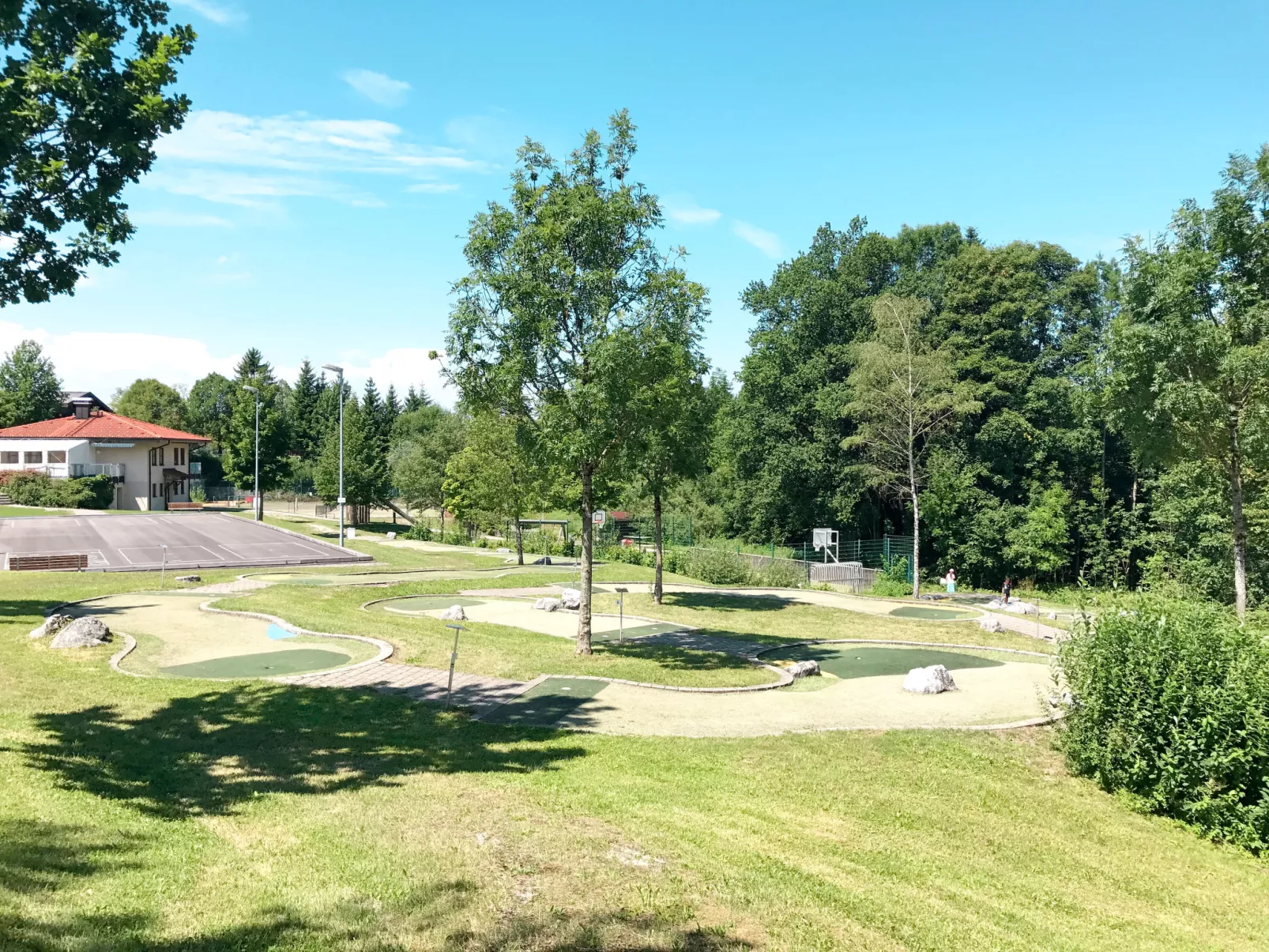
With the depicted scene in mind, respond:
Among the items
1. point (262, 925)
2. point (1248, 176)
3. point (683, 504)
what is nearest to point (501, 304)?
point (262, 925)

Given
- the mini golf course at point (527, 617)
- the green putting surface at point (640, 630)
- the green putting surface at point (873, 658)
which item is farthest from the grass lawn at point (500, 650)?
the green putting surface at point (873, 658)

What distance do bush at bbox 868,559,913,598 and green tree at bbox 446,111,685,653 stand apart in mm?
22779

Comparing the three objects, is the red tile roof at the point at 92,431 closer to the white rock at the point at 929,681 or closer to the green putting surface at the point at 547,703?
the green putting surface at the point at 547,703

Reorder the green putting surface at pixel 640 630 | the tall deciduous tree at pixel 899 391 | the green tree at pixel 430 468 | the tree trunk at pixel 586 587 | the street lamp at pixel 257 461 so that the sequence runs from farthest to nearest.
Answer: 1. the green tree at pixel 430 468
2. the street lamp at pixel 257 461
3. the tall deciduous tree at pixel 899 391
4. the green putting surface at pixel 640 630
5. the tree trunk at pixel 586 587

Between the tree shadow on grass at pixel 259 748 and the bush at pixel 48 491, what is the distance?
47.6 metres

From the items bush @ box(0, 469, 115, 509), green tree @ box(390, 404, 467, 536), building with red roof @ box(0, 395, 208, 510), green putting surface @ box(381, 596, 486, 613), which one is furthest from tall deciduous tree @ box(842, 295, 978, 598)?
building with red roof @ box(0, 395, 208, 510)

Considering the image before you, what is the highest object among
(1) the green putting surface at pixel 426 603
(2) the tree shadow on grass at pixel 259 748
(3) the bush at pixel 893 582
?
(2) the tree shadow on grass at pixel 259 748

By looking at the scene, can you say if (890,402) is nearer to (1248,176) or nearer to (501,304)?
(1248,176)

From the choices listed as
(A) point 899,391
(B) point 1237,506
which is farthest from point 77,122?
(A) point 899,391

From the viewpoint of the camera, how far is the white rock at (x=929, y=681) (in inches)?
568

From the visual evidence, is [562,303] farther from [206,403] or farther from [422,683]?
[206,403]

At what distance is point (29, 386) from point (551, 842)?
8716cm

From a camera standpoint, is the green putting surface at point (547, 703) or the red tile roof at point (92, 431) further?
the red tile roof at point (92, 431)

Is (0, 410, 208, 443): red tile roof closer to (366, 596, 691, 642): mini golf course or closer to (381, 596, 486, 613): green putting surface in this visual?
(381, 596, 486, 613): green putting surface
